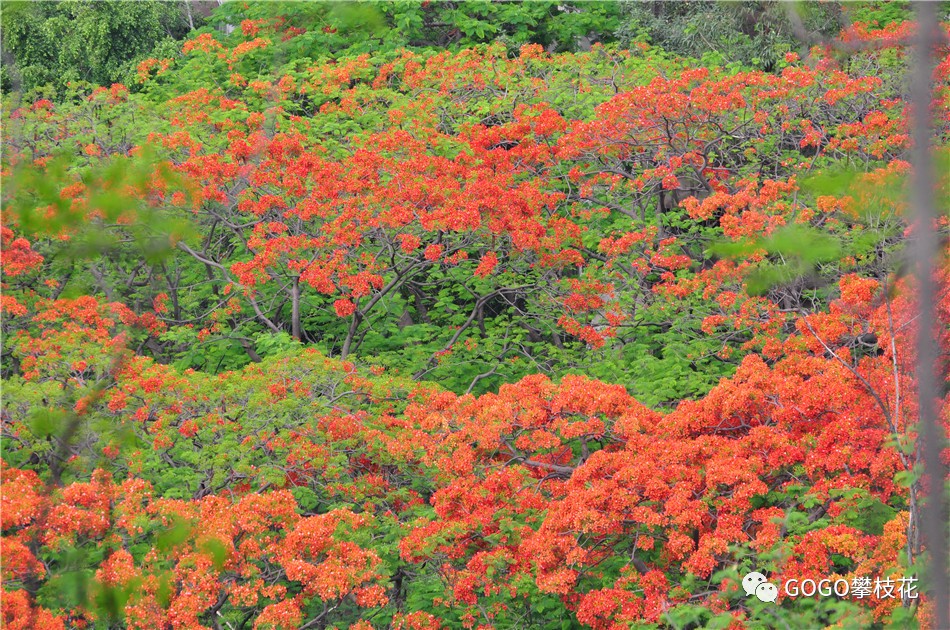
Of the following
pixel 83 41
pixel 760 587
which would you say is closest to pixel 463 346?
pixel 760 587

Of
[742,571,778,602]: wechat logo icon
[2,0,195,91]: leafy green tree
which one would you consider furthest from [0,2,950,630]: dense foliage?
[2,0,195,91]: leafy green tree

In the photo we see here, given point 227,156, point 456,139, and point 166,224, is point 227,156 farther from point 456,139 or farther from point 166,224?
point 166,224

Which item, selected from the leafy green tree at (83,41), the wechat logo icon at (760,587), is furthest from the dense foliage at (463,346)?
the leafy green tree at (83,41)

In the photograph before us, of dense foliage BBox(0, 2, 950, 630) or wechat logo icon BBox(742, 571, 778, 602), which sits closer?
wechat logo icon BBox(742, 571, 778, 602)

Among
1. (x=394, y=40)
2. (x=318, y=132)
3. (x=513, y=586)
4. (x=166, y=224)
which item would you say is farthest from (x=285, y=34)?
(x=166, y=224)

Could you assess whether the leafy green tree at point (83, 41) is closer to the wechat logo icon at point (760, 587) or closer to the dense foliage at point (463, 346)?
the dense foliage at point (463, 346)

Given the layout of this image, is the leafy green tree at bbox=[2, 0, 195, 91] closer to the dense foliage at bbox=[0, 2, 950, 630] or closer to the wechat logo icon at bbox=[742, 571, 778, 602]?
the dense foliage at bbox=[0, 2, 950, 630]
